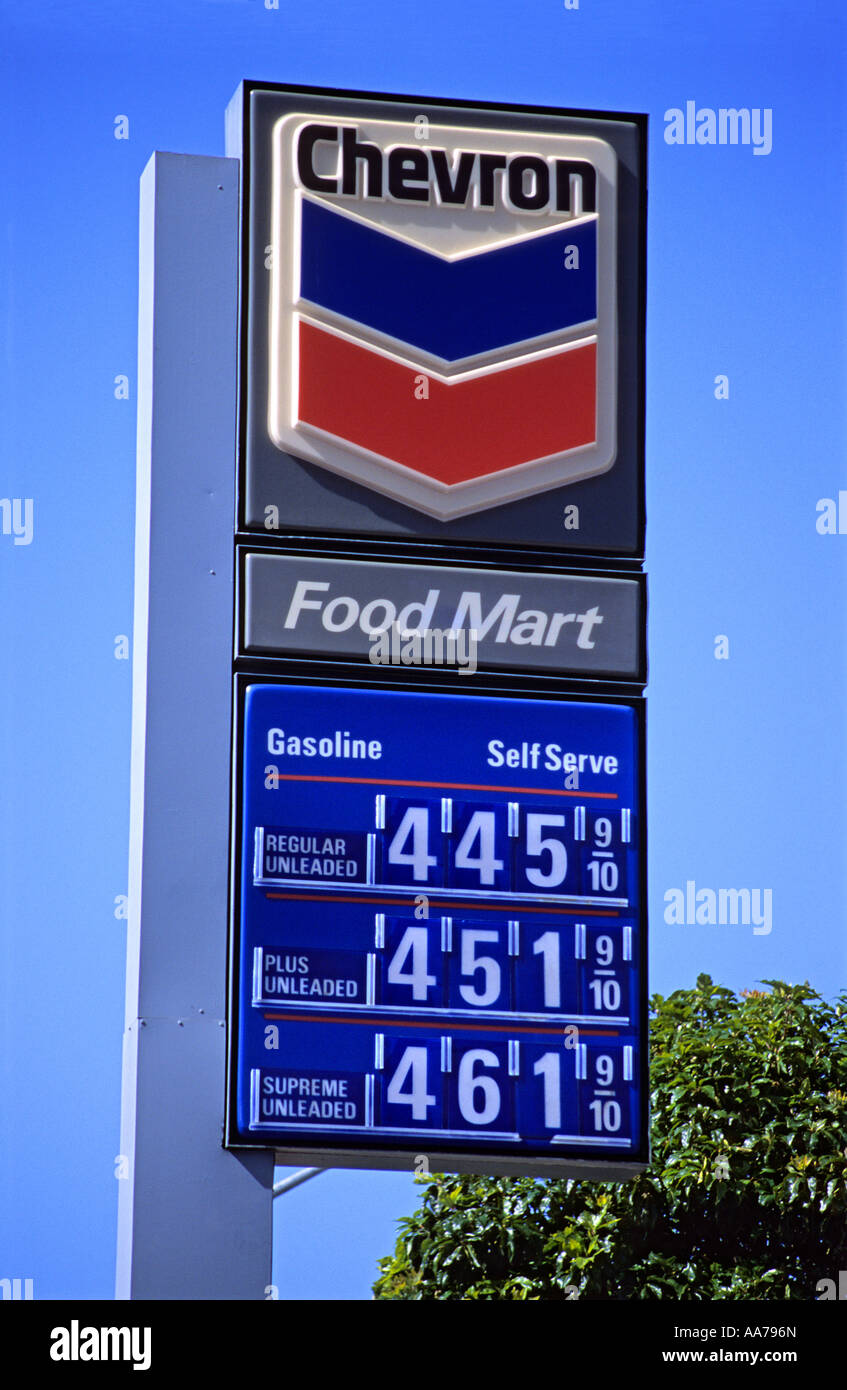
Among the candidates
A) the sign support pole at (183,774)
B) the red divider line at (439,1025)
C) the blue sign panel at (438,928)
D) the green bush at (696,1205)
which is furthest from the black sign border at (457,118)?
the green bush at (696,1205)

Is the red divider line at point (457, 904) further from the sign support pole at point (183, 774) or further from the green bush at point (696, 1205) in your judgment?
the green bush at point (696, 1205)

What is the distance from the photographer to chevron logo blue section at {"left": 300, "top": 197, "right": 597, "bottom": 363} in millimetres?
13414

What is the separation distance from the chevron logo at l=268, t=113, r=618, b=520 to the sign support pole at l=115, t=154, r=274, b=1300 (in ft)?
1.53

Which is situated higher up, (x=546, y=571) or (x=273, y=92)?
(x=273, y=92)

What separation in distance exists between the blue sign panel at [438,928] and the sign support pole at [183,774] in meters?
0.33

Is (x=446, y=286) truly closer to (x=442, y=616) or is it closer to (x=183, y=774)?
(x=442, y=616)

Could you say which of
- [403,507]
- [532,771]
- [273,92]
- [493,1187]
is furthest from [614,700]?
[493,1187]

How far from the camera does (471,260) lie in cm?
1366

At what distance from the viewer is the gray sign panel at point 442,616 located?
42.6 feet

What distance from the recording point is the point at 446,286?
13594 mm

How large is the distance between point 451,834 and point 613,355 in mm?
3211

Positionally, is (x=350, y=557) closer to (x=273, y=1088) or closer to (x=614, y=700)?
(x=614, y=700)

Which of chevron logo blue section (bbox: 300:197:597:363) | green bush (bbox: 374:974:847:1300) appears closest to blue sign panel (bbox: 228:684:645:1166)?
chevron logo blue section (bbox: 300:197:597:363)
